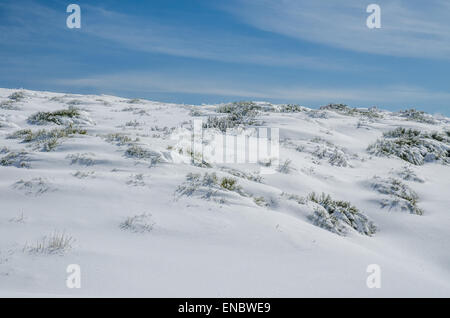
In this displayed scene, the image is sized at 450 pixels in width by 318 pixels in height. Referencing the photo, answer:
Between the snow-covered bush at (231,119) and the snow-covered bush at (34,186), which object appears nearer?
the snow-covered bush at (34,186)

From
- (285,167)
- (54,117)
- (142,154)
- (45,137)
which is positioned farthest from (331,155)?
(54,117)

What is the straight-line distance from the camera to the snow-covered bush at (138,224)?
15.6 feet

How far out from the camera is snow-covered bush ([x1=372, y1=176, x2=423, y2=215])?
736 centimetres

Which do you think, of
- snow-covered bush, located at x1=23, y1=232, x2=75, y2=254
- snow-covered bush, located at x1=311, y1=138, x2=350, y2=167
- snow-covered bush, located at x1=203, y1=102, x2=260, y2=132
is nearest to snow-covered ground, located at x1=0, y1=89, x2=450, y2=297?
snow-covered bush, located at x1=23, y1=232, x2=75, y2=254

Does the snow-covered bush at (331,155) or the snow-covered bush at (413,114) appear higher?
the snow-covered bush at (413,114)

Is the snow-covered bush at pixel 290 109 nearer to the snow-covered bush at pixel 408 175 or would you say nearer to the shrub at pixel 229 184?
the snow-covered bush at pixel 408 175

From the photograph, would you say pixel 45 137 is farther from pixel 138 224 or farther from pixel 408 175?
pixel 408 175

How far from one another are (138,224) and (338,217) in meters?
3.99

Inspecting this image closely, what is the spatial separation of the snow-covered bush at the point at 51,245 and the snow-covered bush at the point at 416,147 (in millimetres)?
11243

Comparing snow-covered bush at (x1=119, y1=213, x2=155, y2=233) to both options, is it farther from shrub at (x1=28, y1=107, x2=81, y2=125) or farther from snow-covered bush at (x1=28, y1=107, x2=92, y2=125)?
shrub at (x1=28, y1=107, x2=81, y2=125)

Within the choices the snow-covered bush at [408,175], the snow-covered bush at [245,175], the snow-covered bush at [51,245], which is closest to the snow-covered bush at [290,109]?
the snow-covered bush at [408,175]

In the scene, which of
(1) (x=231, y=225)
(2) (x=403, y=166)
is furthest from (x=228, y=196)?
(2) (x=403, y=166)
